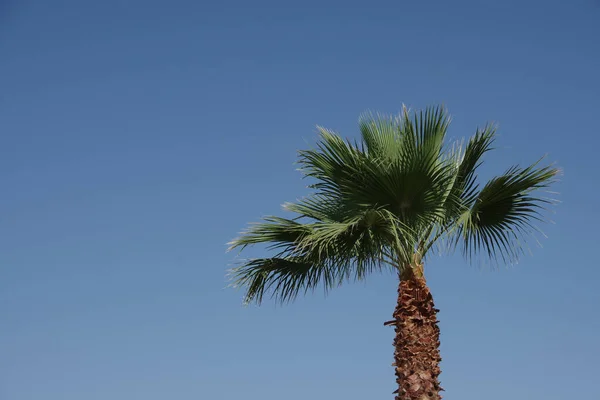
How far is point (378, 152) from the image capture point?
1240cm

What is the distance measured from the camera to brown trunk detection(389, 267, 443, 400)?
37.0ft

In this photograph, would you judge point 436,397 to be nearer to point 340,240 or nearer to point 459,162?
point 340,240

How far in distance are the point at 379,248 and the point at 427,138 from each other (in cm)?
153

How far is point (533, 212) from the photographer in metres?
12.2

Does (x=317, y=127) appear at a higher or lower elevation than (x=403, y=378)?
higher

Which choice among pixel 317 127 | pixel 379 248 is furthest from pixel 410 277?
pixel 317 127

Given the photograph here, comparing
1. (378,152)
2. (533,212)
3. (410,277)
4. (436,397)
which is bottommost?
(436,397)

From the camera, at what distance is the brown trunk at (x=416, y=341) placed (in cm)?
1127

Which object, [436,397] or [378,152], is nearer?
[436,397]

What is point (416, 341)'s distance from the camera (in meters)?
11.4

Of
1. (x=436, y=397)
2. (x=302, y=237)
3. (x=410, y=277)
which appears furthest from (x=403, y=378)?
(x=302, y=237)

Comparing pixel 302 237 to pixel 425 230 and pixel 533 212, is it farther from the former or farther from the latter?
pixel 533 212

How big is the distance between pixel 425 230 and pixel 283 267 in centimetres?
200

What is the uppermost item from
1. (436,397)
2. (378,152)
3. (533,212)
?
(378,152)
